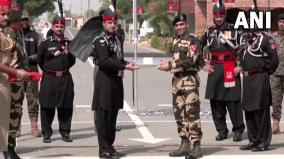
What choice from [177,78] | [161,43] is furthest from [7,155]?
[161,43]

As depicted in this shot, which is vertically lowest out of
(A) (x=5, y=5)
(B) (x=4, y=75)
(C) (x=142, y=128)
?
(C) (x=142, y=128)

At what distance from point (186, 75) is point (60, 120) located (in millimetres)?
2584

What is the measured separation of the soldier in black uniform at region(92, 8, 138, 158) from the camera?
8.91m

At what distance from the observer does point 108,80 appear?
29.7ft

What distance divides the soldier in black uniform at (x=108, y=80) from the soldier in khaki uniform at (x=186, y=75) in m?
0.58

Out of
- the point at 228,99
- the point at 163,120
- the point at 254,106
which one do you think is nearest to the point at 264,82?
the point at 254,106

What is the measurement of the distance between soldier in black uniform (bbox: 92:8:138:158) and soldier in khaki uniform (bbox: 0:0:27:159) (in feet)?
4.97

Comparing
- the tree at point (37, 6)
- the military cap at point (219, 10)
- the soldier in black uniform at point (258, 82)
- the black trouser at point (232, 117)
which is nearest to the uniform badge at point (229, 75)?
the black trouser at point (232, 117)

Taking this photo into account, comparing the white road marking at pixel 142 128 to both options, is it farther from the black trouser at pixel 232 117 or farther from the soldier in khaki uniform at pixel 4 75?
the soldier in khaki uniform at pixel 4 75

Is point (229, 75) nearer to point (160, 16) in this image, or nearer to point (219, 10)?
point (219, 10)

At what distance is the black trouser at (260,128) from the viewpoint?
9633mm

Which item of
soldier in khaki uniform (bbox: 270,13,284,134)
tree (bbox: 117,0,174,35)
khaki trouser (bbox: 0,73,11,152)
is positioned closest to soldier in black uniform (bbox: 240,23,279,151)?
soldier in khaki uniform (bbox: 270,13,284,134)

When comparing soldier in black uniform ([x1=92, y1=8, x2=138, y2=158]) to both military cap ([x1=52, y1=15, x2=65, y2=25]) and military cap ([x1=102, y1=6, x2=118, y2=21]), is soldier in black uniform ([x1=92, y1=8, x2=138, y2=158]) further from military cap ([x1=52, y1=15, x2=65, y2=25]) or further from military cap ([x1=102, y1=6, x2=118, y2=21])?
military cap ([x1=52, y1=15, x2=65, y2=25])

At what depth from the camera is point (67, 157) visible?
920cm
